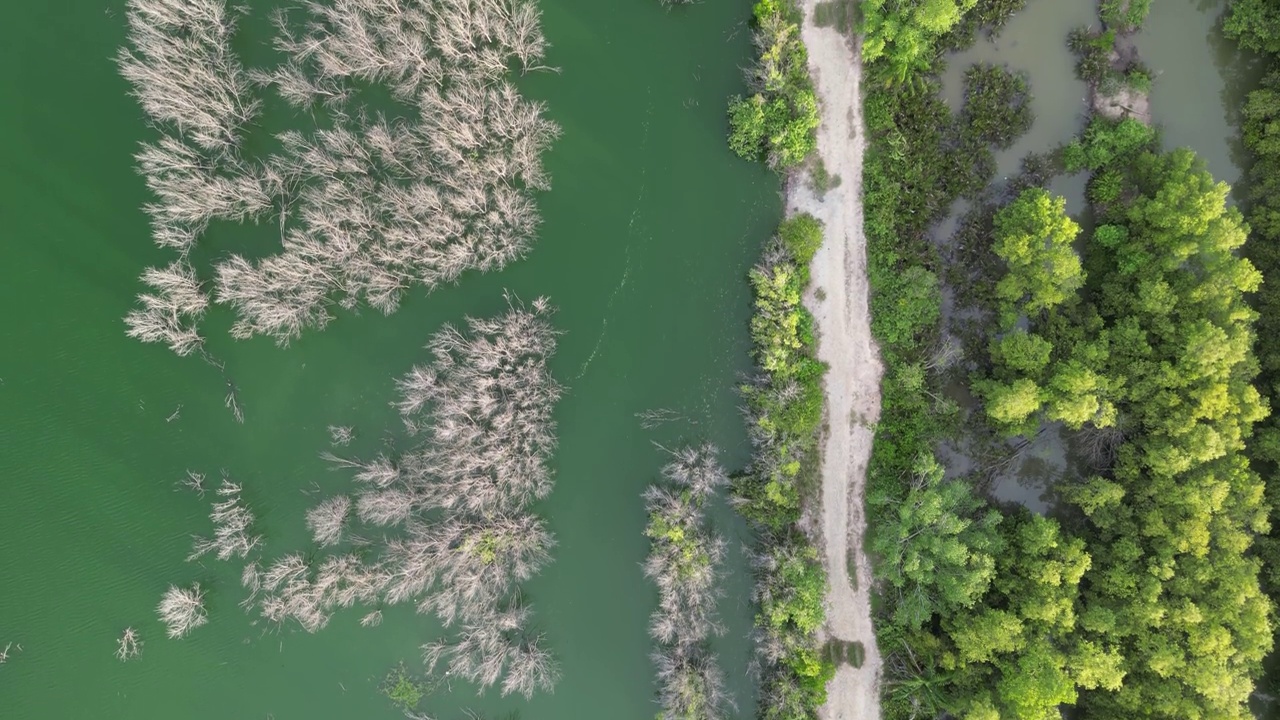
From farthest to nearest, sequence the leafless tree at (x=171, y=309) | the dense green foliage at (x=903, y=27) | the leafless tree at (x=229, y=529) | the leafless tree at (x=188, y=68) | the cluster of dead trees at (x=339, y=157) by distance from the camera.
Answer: the leafless tree at (x=229, y=529) < the leafless tree at (x=171, y=309) < the cluster of dead trees at (x=339, y=157) < the leafless tree at (x=188, y=68) < the dense green foliage at (x=903, y=27)

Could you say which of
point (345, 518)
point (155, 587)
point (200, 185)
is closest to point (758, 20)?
point (200, 185)

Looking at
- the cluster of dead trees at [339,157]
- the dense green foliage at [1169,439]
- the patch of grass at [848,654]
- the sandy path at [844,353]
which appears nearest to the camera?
the dense green foliage at [1169,439]

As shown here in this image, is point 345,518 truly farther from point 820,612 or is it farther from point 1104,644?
point 1104,644

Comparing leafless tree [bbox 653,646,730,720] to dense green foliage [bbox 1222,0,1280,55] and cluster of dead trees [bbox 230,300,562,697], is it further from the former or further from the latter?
dense green foliage [bbox 1222,0,1280,55]

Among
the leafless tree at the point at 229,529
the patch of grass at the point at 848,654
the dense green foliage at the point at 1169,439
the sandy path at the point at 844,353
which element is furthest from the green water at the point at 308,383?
the dense green foliage at the point at 1169,439

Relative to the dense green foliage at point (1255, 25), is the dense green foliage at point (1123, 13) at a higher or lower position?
lower

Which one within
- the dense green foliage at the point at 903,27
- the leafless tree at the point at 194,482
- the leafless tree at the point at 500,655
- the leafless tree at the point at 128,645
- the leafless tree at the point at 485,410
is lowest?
the leafless tree at the point at 128,645

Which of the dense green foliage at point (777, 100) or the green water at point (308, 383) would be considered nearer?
the dense green foliage at point (777, 100)

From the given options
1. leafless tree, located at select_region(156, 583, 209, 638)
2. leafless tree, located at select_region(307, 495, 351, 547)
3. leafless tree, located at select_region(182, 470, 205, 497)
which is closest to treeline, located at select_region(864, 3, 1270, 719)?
leafless tree, located at select_region(307, 495, 351, 547)

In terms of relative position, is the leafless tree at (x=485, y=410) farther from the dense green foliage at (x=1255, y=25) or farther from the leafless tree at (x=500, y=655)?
the dense green foliage at (x=1255, y=25)
